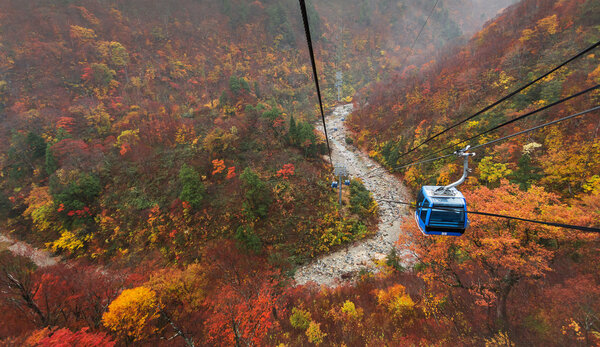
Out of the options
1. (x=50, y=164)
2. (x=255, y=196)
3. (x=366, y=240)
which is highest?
(x=50, y=164)

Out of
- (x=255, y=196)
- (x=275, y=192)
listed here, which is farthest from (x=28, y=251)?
(x=275, y=192)

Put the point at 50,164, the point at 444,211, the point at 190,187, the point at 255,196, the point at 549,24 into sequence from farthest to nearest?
the point at 50,164 < the point at 549,24 < the point at 190,187 < the point at 255,196 < the point at 444,211

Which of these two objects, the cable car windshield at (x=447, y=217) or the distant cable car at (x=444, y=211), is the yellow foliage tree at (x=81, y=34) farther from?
the cable car windshield at (x=447, y=217)

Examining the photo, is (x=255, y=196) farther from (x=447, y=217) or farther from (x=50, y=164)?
(x=50, y=164)

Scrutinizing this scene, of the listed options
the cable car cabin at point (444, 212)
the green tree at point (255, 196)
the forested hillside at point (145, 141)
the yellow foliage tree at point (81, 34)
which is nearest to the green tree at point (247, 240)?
the forested hillside at point (145, 141)

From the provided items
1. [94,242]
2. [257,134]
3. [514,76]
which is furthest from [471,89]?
[94,242]
